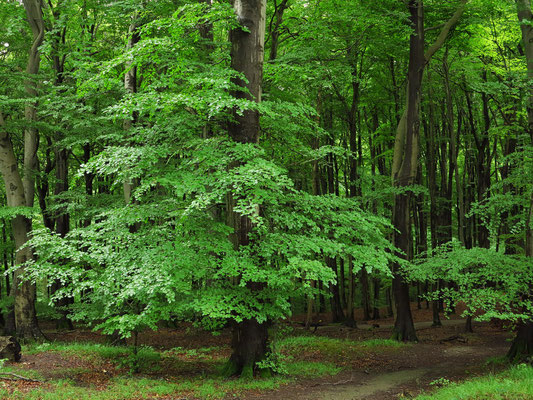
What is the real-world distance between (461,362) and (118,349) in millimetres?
10217

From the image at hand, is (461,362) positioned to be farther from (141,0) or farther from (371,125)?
(371,125)

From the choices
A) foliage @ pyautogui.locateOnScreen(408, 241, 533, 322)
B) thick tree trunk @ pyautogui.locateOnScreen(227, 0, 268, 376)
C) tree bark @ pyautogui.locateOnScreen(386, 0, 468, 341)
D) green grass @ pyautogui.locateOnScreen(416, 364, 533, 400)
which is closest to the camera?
green grass @ pyautogui.locateOnScreen(416, 364, 533, 400)

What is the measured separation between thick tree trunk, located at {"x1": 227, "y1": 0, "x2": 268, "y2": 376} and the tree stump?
18.1 ft

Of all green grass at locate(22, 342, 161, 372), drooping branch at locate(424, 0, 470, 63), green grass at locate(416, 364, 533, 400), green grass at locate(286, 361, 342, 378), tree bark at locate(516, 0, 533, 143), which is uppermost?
drooping branch at locate(424, 0, 470, 63)

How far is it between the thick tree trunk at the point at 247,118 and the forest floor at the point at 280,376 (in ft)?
2.00

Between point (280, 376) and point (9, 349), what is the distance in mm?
6771

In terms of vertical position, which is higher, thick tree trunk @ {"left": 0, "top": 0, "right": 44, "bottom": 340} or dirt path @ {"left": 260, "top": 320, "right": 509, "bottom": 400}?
thick tree trunk @ {"left": 0, "top": 0, "right": 44, "bottom": 340}

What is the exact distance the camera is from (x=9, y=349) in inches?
401

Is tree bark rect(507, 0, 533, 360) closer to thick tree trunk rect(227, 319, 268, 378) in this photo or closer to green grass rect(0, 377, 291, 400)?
green grass rect(0, 377, 291, 400)

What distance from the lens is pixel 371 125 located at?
29031mm

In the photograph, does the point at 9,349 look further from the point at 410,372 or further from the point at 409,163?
the point at 409,163

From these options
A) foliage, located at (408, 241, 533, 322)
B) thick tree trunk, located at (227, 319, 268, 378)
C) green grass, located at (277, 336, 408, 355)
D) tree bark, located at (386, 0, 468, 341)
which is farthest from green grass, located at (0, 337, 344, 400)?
tree bark, located at (386, 0, 468, 341)

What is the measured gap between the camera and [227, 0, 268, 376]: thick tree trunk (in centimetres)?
928

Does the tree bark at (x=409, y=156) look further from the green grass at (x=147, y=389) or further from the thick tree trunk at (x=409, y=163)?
the green grass at (x=147, y=389)
